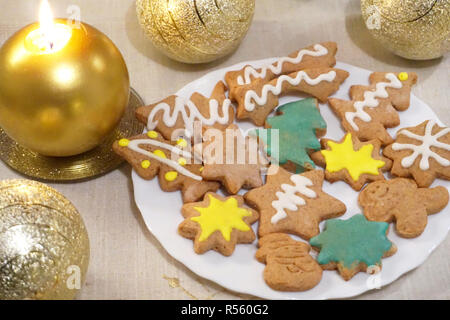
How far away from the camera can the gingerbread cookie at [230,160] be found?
1.32 m

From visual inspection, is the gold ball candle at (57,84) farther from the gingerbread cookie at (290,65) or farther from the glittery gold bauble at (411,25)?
the glittery gold bauble at (411,25)

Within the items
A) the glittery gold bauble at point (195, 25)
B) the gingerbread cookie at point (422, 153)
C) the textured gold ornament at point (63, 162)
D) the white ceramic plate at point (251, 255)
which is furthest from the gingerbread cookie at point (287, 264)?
the glittery gold bauble at point (195, 25)

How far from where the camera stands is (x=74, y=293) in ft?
3.67

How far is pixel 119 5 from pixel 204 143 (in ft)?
2.09

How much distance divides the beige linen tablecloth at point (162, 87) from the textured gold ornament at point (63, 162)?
0.02 meters

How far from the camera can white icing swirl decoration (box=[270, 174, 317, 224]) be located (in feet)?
4.19

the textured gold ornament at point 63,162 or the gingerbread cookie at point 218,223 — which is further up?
the gingerbread cookie at point 218,223

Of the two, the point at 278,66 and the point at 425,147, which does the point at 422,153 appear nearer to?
the point at 425,147

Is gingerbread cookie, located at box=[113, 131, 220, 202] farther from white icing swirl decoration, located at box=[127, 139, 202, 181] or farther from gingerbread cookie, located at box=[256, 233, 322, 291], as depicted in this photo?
gingerbread cookie, located at box=[256, 233, 322, 291]

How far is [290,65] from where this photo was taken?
154cm

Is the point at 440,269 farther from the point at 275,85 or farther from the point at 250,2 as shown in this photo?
the point at 250,2

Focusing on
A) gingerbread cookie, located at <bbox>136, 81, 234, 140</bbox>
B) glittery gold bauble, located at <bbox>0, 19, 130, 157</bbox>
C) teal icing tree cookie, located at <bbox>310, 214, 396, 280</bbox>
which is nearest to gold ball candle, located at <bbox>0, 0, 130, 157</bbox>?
glittery gold bauble, located at <bbox>0, 19, 130, 157</bbox>

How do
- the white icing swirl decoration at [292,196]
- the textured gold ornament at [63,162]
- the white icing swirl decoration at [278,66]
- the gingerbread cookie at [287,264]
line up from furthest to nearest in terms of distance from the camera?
the white icing swirl decoration at [278,66]
the textured gold ornament at [63,162]
the white icing swirl decoration at [292,196]
the gingerbread cookie at [287,264]

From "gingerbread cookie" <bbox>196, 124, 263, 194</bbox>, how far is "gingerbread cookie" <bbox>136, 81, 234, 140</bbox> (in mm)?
47
